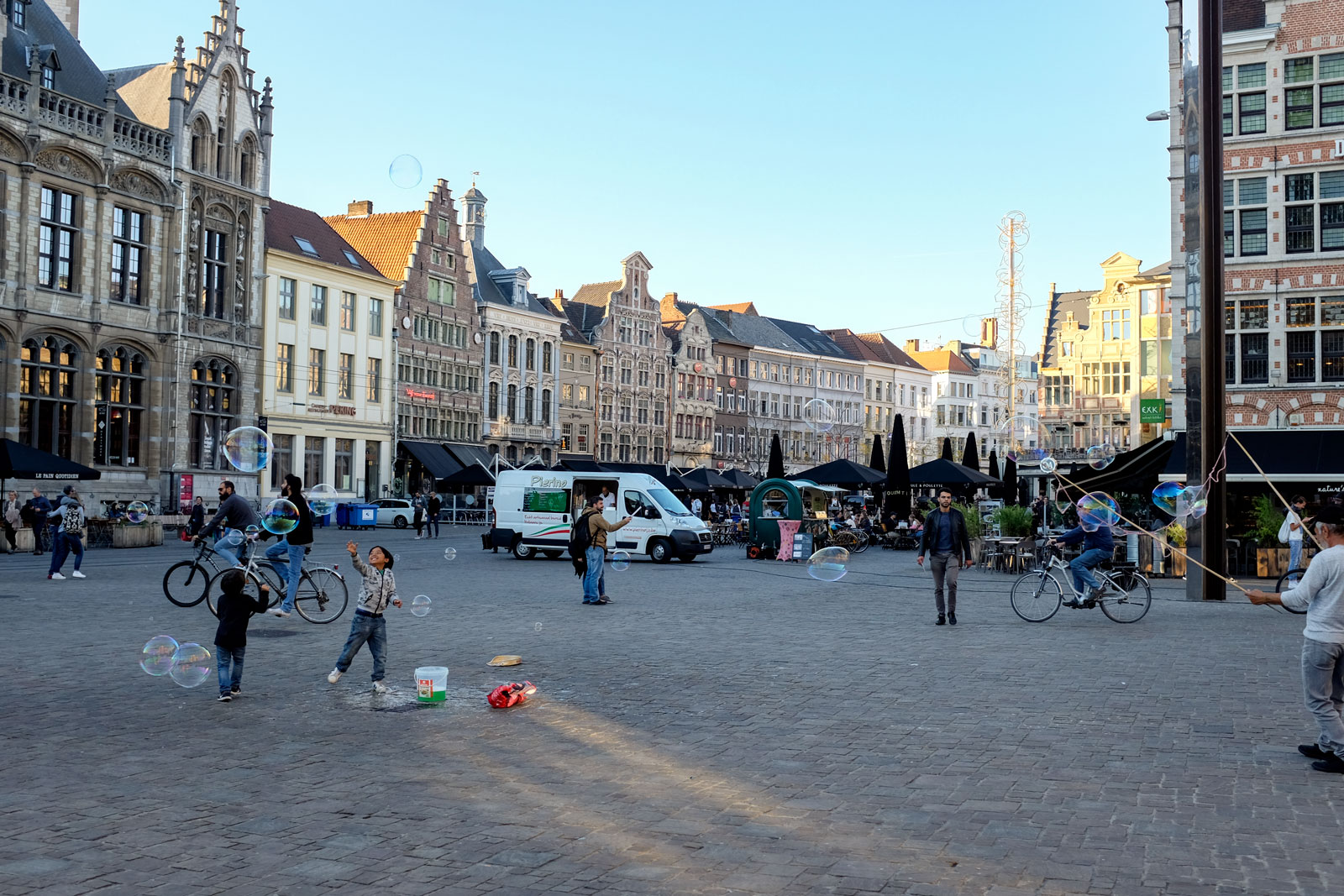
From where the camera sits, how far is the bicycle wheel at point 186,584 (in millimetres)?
17547

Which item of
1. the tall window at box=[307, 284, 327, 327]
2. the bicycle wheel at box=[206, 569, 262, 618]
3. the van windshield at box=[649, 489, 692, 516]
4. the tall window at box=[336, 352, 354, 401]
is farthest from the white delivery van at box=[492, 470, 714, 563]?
the tall window at box=[336, 352, 354, 401]

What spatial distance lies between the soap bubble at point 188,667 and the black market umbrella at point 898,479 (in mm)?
28823

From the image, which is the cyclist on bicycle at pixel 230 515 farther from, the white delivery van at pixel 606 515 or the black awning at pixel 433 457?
the black awning at pixel 433 457

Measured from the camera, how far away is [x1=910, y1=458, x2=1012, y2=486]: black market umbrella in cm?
→ 3762

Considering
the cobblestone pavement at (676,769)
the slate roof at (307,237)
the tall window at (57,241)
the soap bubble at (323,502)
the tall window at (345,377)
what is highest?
the slate roof at (307,237)

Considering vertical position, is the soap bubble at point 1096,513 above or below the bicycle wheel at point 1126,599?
above

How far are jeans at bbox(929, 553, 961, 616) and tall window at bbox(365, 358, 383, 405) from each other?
49.8m

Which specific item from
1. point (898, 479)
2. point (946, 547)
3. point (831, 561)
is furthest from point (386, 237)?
point (946, 547)

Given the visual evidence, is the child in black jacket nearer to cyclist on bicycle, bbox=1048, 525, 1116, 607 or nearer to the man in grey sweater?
the man in grey sweater

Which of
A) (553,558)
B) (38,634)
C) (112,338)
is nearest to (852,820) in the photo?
(38,634)

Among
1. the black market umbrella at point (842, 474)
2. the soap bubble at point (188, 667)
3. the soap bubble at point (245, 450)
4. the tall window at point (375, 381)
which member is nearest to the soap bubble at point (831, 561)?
the soap bubble at point (188, 667)

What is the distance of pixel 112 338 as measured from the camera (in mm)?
46000

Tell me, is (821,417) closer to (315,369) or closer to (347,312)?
(347,312)

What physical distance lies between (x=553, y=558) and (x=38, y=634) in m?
19.4
